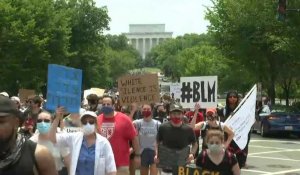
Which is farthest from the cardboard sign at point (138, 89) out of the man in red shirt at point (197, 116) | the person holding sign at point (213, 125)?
the person holding sign at point (213, 125)

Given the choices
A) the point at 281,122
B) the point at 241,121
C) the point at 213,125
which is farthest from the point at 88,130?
the point at 281,122

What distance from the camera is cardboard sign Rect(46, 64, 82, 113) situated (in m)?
8.03

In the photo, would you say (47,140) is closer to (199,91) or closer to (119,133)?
(119,133)

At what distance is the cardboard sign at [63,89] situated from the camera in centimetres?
803

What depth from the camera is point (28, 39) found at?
142ft

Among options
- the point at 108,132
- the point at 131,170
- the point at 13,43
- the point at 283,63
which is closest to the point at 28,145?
the point at 108,132

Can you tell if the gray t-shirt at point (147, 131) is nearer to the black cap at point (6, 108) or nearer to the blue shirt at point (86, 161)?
the blue shirt at point (86, 161)

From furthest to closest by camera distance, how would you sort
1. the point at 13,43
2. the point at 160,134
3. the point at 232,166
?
the point at 13,43, the point at 160,134, the point at 232,166

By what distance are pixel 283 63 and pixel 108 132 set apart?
102ft

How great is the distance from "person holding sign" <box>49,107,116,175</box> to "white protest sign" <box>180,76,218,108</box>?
5.00 metres

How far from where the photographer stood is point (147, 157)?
434 inches

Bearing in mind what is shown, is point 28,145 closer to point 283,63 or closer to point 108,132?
point 108,132

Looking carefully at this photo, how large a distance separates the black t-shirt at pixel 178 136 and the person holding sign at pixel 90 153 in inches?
115

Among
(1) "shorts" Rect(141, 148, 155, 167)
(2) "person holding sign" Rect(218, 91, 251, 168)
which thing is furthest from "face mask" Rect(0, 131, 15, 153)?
(1) "shorts" Rect(141, 148, 155, 167)
